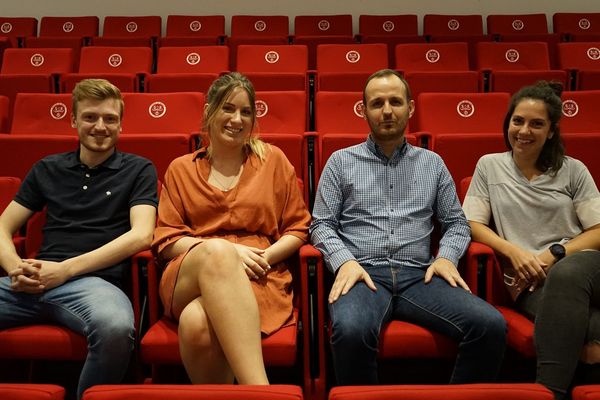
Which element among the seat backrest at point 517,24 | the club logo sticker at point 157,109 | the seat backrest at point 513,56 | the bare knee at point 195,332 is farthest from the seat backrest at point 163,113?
the seat backrest at point 517,24

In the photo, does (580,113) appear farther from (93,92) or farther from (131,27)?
(131,27)

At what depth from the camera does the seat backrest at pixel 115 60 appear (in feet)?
4.64

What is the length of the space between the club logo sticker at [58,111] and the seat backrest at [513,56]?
0.95 meters

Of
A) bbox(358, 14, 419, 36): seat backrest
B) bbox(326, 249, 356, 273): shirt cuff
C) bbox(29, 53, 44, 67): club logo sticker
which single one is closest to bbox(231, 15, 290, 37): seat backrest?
bbox(358, 14, 419, 36): seat backrest

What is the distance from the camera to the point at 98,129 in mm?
630

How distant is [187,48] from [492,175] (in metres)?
0.98

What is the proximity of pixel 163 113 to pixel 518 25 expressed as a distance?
1229 millimetres

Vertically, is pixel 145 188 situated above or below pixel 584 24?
below

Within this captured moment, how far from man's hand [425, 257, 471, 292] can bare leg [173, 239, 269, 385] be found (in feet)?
0.62

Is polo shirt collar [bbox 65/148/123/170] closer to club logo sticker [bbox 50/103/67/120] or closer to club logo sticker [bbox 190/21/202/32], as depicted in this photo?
club logo sticker [bbox 50/103/67/120]

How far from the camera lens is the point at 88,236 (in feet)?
2.01

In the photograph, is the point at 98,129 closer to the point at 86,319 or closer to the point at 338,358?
the point at 86,319

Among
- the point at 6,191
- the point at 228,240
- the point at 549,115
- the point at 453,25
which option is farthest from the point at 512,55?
the point at 6,191

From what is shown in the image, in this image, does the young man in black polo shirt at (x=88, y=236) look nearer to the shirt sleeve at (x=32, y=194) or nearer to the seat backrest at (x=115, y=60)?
the shirt sleeve at (x=32, y=194)
